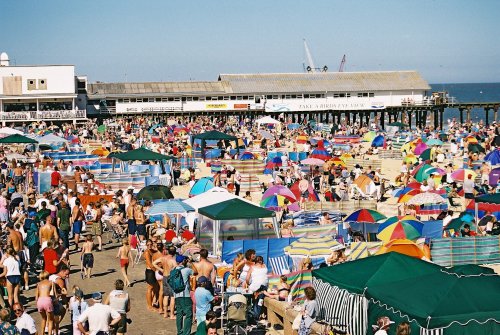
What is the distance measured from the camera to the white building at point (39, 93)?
57031 millimetres

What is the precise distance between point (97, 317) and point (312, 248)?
13.4 feet

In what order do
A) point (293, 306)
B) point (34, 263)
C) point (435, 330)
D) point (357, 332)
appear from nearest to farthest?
1. point (435, 330)
2. point (357, 332)
3. point (293, 306)
4. point (34, 263)

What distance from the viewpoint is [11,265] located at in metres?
11.6

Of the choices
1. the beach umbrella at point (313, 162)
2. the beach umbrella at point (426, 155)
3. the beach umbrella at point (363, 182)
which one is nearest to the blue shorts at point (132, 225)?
the beach umbrella at point (363, 182)

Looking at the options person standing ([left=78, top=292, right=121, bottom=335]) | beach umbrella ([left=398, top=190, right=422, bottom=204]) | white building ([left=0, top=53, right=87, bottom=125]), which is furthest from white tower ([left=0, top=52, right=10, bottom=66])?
person standing ([left=78, top=292, right=121, bottom=335])

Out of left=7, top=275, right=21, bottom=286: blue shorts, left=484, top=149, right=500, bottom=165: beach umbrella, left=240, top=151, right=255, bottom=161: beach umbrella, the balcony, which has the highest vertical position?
the balcony

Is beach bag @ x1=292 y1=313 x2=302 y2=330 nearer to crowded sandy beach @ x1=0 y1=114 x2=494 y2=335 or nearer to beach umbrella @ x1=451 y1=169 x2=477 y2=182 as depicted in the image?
crowded sandy beach @ x1=0 y1=114 x2=494 y2=335

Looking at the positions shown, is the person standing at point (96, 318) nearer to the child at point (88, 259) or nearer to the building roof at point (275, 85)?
the child at point (88, 259)

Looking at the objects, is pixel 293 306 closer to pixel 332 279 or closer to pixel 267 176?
pixel 332 279

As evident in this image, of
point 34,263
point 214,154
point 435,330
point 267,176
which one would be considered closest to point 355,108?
point 214,154

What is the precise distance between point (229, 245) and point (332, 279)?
3.58 metres

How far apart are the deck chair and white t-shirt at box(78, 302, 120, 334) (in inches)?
171

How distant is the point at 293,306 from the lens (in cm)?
1084

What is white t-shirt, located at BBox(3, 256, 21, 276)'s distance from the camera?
1159 centimetres
